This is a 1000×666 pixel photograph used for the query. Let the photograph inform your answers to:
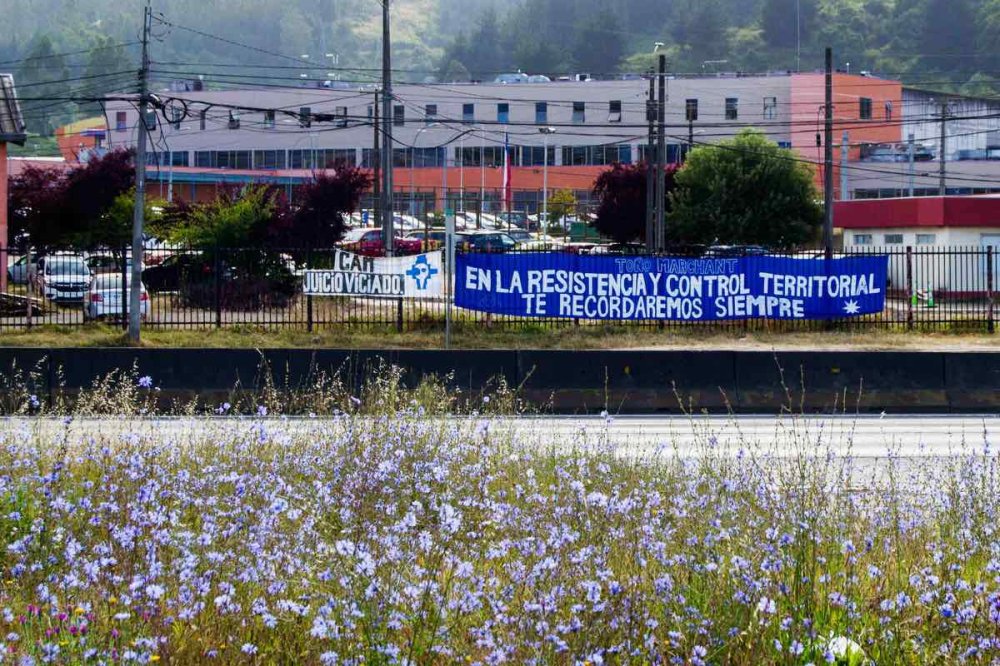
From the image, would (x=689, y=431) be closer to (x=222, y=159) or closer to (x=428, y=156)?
(x=428, y=156)

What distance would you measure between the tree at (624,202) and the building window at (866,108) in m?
Result: 40.4

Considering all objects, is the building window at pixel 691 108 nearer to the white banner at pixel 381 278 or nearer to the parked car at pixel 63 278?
the parked car at pixel 63 278

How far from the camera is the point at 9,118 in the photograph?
40.8 m

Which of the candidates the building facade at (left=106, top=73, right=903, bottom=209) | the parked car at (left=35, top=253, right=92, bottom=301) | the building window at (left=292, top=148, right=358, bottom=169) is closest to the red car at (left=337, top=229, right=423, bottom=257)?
the parked car at (left=35, top=253, right=92, bottom=301)

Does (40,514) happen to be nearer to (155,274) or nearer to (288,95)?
(155,274)

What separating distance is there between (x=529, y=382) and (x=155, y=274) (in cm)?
1677

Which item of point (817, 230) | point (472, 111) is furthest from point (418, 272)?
point (472, 111)

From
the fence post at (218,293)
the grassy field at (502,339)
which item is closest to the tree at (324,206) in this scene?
the fence post at (218,293)

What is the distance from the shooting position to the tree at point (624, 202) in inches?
2438

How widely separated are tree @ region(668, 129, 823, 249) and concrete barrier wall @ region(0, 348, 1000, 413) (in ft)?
134

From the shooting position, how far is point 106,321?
28.8 m

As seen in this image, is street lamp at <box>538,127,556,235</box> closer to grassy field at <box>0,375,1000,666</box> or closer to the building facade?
the building facade

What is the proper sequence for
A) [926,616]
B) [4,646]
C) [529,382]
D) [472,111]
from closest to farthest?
[4,646]
[926,616]
[529,382]
[472,111]

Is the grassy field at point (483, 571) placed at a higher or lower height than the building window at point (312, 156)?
lower
